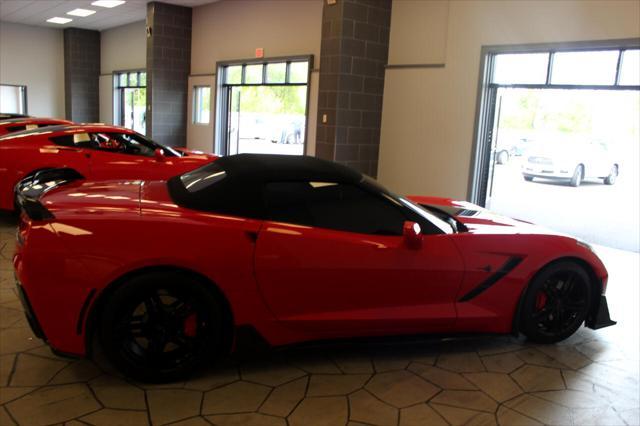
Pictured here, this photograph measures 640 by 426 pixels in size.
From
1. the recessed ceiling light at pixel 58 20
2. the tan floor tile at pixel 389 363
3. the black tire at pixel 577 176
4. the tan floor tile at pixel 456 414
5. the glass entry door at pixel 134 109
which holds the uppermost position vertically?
the recessed ceiling light at pixel 58 20

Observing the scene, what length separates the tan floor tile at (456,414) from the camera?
2.68 meters

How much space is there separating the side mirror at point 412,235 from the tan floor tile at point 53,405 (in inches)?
71.7

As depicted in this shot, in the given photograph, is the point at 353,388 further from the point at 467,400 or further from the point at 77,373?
the point at 77,373

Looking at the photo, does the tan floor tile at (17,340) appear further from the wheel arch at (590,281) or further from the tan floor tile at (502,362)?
the wheel arch at (590,281)

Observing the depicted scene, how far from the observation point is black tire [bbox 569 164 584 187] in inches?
432

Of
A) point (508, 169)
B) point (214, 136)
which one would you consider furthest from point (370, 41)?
point (214, 136)

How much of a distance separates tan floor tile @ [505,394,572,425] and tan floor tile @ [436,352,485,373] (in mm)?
358

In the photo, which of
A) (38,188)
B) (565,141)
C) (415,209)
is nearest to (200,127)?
(565,141)

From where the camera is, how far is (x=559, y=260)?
11.3 feet

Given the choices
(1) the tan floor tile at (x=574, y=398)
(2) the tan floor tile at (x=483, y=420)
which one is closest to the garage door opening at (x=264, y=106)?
(1) the tan floor tile at (x=574, y=398)

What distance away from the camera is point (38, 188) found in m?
3.19

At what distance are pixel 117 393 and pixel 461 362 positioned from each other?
2.05m

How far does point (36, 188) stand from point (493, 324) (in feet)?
9.70

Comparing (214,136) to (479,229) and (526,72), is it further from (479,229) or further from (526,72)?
(479,229)
